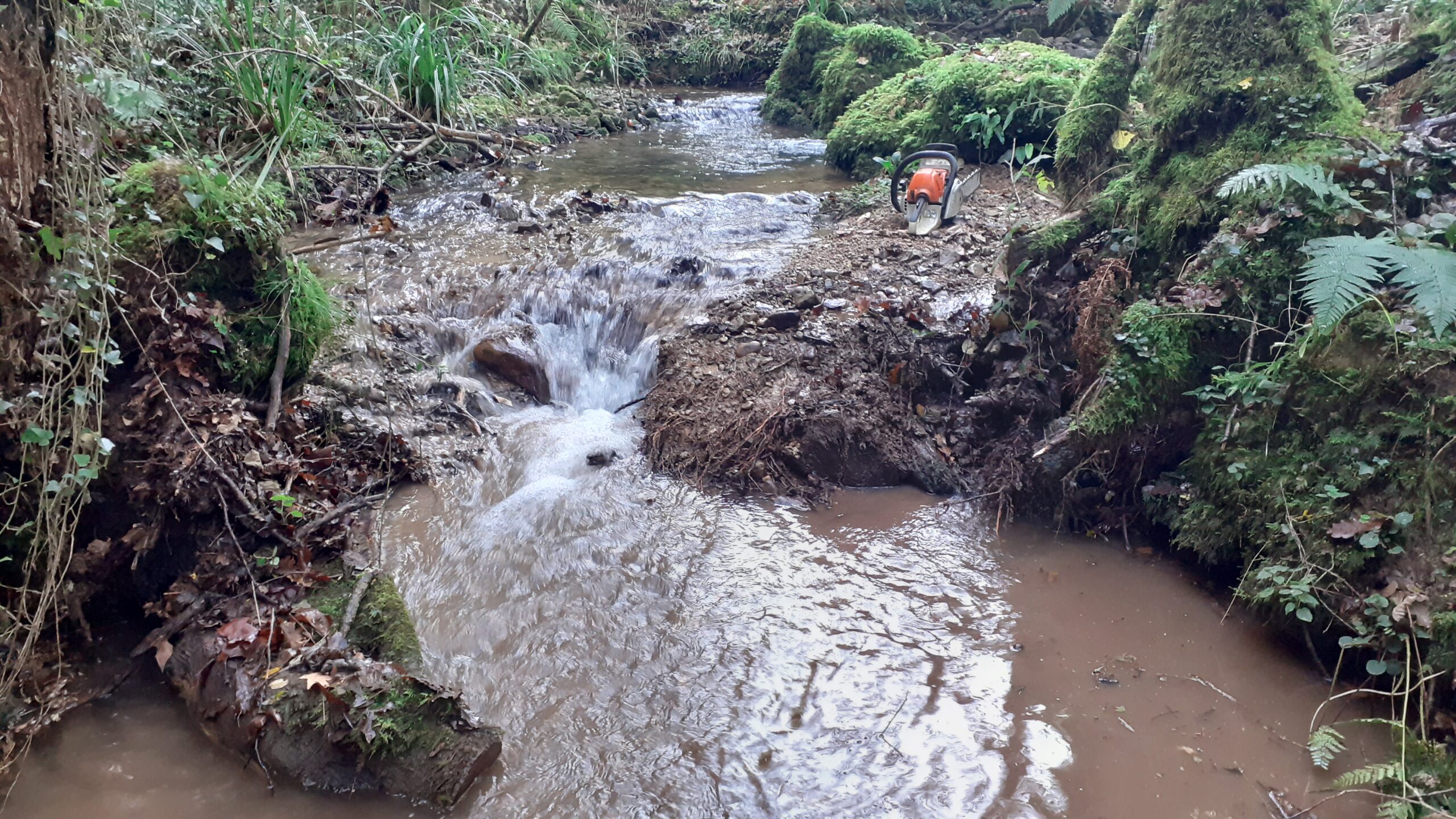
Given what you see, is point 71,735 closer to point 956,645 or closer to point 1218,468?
point 956,645

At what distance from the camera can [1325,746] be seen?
8.91 feet

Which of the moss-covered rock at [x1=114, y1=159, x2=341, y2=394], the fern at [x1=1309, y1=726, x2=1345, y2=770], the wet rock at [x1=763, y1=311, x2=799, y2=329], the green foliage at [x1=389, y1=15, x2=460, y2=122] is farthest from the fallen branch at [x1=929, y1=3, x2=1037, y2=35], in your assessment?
the fern at [x1=1309, y1=726, x2=1345, y2=770]

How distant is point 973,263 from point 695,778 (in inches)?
173

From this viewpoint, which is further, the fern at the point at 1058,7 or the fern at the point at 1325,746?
the fern at the point at 1058,7

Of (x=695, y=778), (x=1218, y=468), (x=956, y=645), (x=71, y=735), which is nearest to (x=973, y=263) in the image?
(x=1218, y=468)

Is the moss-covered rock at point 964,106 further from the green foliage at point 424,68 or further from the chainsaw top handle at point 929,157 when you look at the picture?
the green foliage at point 424,68

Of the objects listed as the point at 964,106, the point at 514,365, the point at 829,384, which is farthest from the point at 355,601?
the point at 964,106

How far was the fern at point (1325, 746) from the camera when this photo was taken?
268 centimetres

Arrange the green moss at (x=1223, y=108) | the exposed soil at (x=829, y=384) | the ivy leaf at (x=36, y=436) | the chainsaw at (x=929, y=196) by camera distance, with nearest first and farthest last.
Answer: the ivy leaf at (x=36, y=436)
the green moss at (x=1223, y=108)
the exposed soil at (x=829, y=384)
the chainsaw at (x=929, y=196)

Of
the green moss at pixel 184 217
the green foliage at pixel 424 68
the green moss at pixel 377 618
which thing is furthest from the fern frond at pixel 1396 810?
the green foliage at pixel 424 68

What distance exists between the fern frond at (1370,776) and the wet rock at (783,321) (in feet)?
11.6

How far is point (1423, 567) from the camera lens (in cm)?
286

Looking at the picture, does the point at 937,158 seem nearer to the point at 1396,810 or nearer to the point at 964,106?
the point at 964,106

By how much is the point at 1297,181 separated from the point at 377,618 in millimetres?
4184
